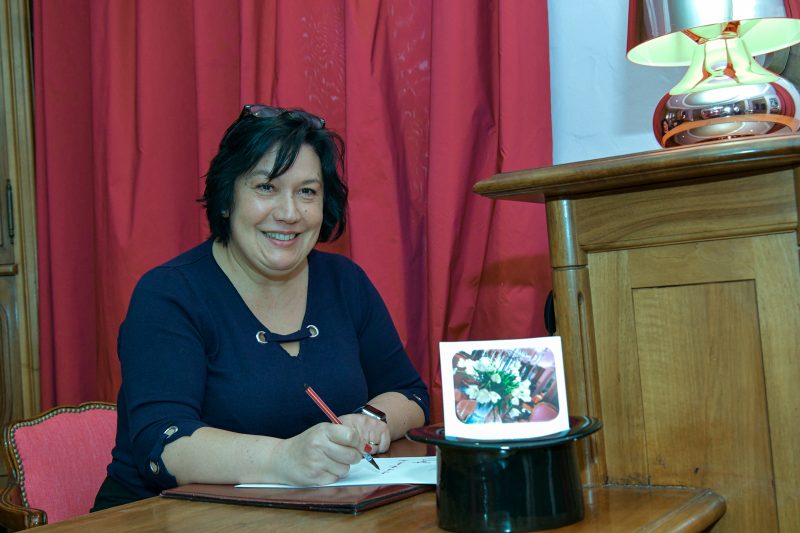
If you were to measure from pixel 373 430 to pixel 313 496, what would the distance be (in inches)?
15.1

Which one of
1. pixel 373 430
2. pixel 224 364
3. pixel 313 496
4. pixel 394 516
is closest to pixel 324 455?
pixel 313 496

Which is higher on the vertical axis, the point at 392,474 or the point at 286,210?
the point at 286,210

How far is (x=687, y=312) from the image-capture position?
1.12 meters

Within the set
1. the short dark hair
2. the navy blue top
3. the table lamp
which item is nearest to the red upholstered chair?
the navy blue top

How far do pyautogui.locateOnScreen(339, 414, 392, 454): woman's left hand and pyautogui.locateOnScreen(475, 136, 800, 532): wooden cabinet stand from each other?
429 millimetres

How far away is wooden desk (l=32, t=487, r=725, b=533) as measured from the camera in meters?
0.97

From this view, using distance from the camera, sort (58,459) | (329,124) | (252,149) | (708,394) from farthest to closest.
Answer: (329,124)
(58,459)
(252,149)
(708,394)

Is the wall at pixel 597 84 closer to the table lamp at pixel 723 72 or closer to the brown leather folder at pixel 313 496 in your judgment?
the table lamp at pixel 723 72

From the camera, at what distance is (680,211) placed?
113 centimetres

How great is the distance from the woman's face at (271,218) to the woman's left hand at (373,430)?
16.0 inches

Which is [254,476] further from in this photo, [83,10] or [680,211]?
[83,10]

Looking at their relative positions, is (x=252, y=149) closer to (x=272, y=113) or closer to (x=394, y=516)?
(x=272, y=113)

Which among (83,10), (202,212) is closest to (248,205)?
(202,212)

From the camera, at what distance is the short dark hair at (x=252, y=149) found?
5.78 feet
